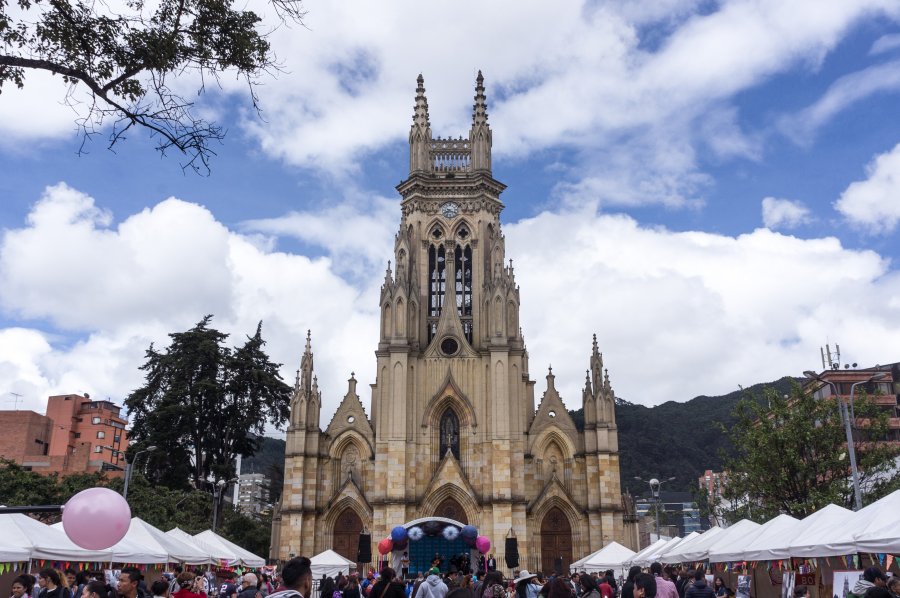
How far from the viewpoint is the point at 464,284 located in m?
51.1

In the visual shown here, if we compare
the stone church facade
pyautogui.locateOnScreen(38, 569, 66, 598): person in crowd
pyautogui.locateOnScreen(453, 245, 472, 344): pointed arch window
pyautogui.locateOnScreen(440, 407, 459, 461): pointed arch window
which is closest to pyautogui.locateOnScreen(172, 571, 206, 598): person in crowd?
pyautogui.locateOnScreen(38, 569, 66, 598): person in crowd

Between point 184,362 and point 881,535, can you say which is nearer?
point 881,535

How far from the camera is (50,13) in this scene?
11.0 metres

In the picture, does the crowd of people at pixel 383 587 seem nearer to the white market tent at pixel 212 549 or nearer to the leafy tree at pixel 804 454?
the white market tent at pixel 212 549

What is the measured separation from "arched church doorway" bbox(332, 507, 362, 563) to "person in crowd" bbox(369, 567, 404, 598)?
34.1 meters

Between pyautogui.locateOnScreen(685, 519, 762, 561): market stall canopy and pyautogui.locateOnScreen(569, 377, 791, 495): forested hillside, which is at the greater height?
pyautogui.locateOnScreen(569, 377, 791, 495): forested hillside

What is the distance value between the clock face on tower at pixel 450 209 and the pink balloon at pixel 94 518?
4252 cm

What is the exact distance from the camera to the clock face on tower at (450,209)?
52.0 metres

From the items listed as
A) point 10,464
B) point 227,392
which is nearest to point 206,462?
point 227,392

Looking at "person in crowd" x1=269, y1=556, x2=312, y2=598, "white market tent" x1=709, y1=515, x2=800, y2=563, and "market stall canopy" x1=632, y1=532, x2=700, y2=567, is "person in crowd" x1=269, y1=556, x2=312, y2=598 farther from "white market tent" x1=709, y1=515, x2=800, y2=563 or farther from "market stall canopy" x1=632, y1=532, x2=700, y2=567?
"market stall canopy" x1=632, y1=532, x2=700, y2=567

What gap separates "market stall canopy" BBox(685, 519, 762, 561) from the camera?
1886cm

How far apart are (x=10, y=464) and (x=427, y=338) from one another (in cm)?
2235

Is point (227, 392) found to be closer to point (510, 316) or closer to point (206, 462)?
point (206, 462)

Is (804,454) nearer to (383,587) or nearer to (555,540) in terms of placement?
(555,540)
